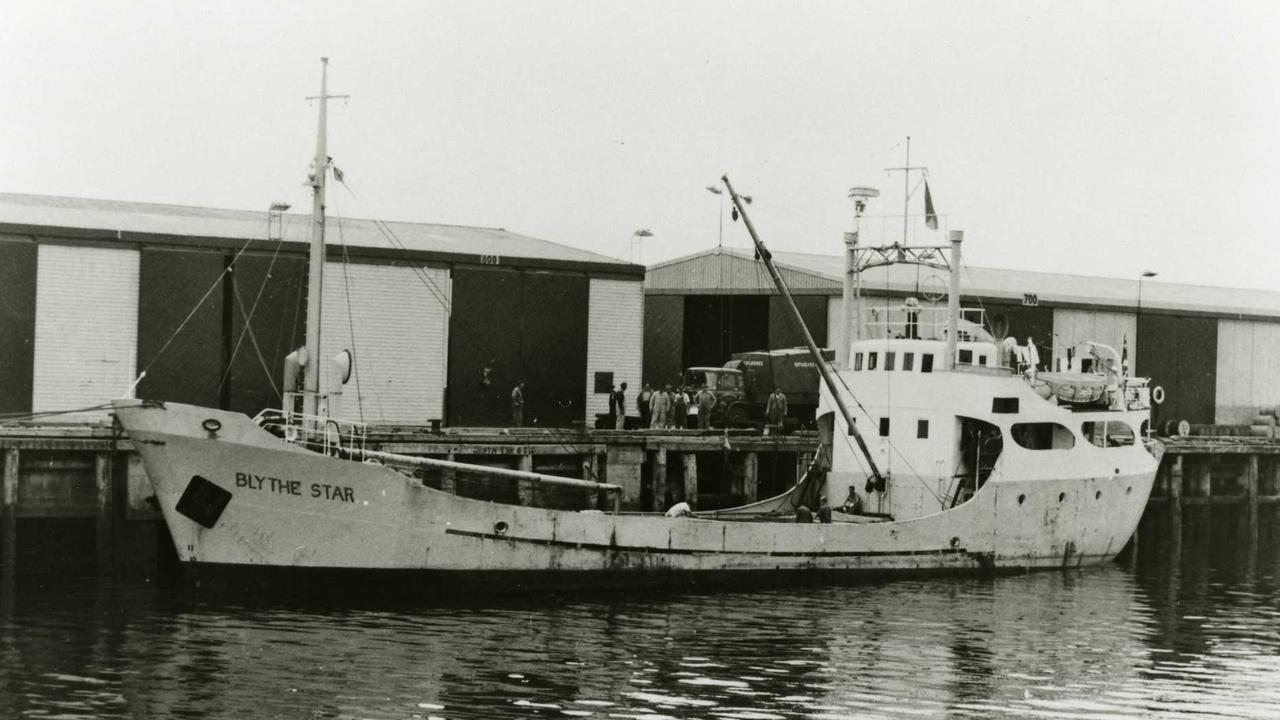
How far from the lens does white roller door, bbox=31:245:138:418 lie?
27.0m

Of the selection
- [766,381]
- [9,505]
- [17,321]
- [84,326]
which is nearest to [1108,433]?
[766,381]

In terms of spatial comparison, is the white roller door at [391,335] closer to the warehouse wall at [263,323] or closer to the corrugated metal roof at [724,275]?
the warehouse wall at [263,323]

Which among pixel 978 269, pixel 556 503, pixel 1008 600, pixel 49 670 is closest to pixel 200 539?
pixel 49 670

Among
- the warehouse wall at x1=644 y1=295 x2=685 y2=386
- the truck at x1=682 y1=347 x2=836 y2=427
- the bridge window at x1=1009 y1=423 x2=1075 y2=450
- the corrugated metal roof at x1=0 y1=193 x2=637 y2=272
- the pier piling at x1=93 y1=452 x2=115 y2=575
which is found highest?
the corrugated metal roof at x1=0 y1=193 x2=637 y2=272

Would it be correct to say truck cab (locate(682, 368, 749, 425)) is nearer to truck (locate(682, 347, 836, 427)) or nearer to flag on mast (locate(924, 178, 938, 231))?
truck (locate(682, 347, 836, 427))

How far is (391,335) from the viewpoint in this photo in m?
30.2

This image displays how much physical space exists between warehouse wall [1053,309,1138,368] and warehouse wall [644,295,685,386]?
37.3 feet

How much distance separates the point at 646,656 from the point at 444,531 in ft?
15.1

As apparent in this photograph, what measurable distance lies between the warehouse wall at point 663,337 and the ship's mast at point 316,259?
21.8 meters

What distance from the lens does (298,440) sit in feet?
66.5

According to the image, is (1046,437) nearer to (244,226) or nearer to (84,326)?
(244,226)

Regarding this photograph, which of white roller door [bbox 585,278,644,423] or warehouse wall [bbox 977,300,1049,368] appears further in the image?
warehouse wall [bbox 977,300,1049,368]

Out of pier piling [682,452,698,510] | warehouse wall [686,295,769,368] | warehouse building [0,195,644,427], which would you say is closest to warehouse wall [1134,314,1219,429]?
warehouse wall [686,295,769,368]

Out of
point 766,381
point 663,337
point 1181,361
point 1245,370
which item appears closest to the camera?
point 766,381
